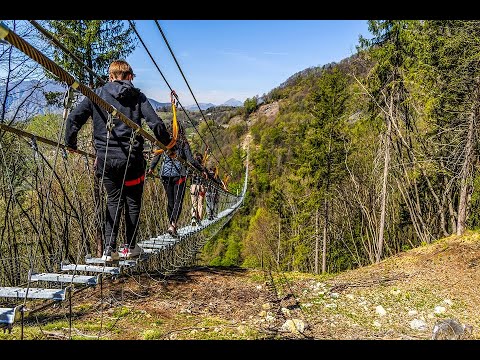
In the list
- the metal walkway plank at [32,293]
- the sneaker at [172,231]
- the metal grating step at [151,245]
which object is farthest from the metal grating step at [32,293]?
the sneaker at [172,231]

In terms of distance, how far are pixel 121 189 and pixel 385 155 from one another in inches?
447

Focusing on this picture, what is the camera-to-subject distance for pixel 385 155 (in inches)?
505

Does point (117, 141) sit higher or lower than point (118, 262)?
higher

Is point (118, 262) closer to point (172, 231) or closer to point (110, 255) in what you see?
point (110, 255)

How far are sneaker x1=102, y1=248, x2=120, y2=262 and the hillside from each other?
1113mm

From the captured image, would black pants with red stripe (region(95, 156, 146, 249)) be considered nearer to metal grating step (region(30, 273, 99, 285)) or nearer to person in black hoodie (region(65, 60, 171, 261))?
person in black hoodie (region(65, 60, 171, 261))

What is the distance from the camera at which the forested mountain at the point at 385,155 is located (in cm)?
909

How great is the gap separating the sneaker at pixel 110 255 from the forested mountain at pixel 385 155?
25.2ft

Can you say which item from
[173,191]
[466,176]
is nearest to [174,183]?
[173,191]

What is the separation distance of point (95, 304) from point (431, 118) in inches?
331

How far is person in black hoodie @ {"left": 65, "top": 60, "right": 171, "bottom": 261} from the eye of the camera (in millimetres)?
2586

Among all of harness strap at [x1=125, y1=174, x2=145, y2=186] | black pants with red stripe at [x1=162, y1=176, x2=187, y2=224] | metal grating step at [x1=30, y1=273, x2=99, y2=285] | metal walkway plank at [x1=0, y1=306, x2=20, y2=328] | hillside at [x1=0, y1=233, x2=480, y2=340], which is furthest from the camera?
black pants with red stripe at [x1=162, y1=176, x2=187, y2=224]

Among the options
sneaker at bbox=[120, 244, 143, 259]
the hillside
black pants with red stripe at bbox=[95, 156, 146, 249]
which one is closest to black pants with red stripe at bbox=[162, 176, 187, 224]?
the hillside

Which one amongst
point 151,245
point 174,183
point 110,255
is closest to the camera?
point 110,255
